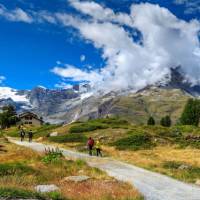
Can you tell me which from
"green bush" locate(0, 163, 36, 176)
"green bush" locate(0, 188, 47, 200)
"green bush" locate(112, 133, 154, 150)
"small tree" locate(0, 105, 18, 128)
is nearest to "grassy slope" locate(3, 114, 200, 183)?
"green bush" locate(112, 133, 154, 150)

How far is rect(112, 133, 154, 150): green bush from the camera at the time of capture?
227 ft

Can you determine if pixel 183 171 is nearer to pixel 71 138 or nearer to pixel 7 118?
pixel 71 138

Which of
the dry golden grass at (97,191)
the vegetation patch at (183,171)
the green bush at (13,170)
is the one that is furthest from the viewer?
the vegetation patch at (183,171)

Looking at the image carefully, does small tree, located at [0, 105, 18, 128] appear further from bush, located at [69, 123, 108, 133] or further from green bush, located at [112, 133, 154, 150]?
Result: green bush, located at [112, 133, 154, 150]

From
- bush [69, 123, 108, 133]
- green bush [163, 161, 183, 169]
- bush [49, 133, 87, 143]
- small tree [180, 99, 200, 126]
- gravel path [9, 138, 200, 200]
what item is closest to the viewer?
gravel path [9, 138, 200, 200]

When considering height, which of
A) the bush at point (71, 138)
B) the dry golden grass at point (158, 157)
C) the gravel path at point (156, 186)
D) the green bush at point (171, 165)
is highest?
the bush at point (71, 138)

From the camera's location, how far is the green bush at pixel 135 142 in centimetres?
6906

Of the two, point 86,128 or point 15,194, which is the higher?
point 86,128

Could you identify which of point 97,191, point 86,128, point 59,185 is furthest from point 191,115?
point 97,191

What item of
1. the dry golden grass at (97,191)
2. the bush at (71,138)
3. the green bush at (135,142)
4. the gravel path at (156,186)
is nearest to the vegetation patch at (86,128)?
the bush at (71,138)

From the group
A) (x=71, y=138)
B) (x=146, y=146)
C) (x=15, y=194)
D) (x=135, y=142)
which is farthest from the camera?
(x=71, y=138)

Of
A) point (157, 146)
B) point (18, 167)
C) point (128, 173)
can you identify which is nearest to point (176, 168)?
point (128, 173)

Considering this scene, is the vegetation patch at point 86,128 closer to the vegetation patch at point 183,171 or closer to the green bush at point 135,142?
the green bush at point 135,142

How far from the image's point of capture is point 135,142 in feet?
234
